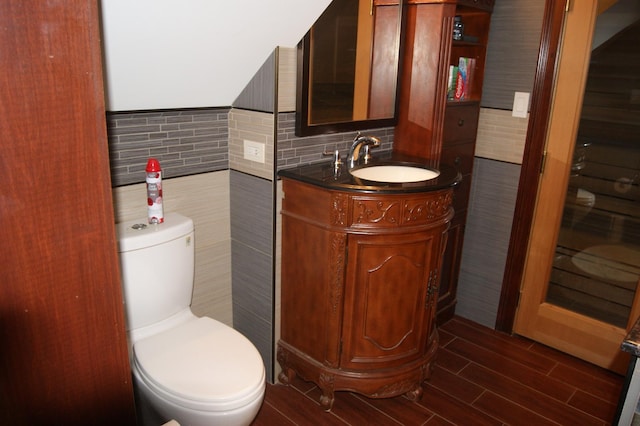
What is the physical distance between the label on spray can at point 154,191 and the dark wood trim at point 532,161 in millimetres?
1734

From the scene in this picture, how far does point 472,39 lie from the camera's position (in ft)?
7.84

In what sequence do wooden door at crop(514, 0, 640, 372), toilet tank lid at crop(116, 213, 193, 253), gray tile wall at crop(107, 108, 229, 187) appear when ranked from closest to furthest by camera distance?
toilet tank lid at crop(116, 213, 193, 253) → gray tile wall at crop(107, 108, 229, 187) → wooden door at crop(514, 0, 640, 372)

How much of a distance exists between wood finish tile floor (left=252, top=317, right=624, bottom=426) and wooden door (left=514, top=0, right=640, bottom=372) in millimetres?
122

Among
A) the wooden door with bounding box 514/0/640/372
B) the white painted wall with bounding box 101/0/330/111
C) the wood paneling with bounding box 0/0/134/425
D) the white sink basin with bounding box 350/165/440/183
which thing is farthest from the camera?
the wooden door with bounding box 514/0/640/372

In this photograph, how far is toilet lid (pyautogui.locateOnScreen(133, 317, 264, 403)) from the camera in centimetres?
153

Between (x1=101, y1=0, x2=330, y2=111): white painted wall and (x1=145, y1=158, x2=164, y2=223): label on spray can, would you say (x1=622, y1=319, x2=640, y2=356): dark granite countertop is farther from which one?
(x1=145, y1=158, x2=164, y2=223): label on spray can

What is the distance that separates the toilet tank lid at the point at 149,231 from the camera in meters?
1.70

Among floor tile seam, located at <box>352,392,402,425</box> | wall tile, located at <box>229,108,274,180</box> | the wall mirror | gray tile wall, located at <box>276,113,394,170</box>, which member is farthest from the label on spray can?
floor tile seam, located at <box>352,392,402,425</box>

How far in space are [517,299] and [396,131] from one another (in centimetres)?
112

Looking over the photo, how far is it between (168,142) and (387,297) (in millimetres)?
1054

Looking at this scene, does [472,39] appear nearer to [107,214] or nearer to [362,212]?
[362,212]

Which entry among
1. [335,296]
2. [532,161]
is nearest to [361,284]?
[335,296]

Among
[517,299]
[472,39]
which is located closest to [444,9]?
[472,39]

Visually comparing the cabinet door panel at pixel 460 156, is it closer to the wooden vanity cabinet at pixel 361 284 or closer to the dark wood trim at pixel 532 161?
the dark wood trim at pixel 532 161
